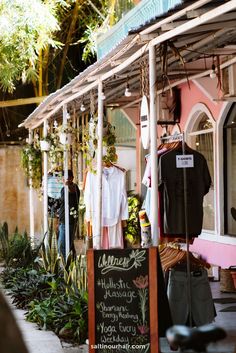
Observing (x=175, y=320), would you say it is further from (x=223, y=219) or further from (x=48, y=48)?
(x=48, y=48)

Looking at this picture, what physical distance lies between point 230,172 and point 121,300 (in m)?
5.28

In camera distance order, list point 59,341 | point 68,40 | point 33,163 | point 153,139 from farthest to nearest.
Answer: point 68,40
point 33,163
point 59,341
point 153,139

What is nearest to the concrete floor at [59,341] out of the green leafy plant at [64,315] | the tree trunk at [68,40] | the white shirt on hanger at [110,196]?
the green leafy plant at [64,315]

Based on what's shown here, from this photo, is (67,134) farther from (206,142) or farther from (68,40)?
(68,40)

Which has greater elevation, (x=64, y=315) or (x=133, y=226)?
(x=133, y=226)

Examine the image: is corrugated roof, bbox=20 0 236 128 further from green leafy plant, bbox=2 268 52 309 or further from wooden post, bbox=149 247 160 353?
green leafy plant, bbox=2 268 52 309

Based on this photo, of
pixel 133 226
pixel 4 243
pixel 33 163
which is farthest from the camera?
pixel 33 163

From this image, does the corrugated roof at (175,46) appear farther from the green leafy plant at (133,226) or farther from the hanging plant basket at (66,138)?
the green leafy plant at (133,226)

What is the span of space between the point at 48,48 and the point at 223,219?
10206 mm

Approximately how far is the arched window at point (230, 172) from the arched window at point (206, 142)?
0.37 m

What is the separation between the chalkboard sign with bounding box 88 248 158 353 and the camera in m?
6.52

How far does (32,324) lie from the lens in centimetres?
894

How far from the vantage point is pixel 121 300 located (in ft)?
21.6

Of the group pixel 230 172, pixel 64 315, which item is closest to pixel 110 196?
pixel 64 315
